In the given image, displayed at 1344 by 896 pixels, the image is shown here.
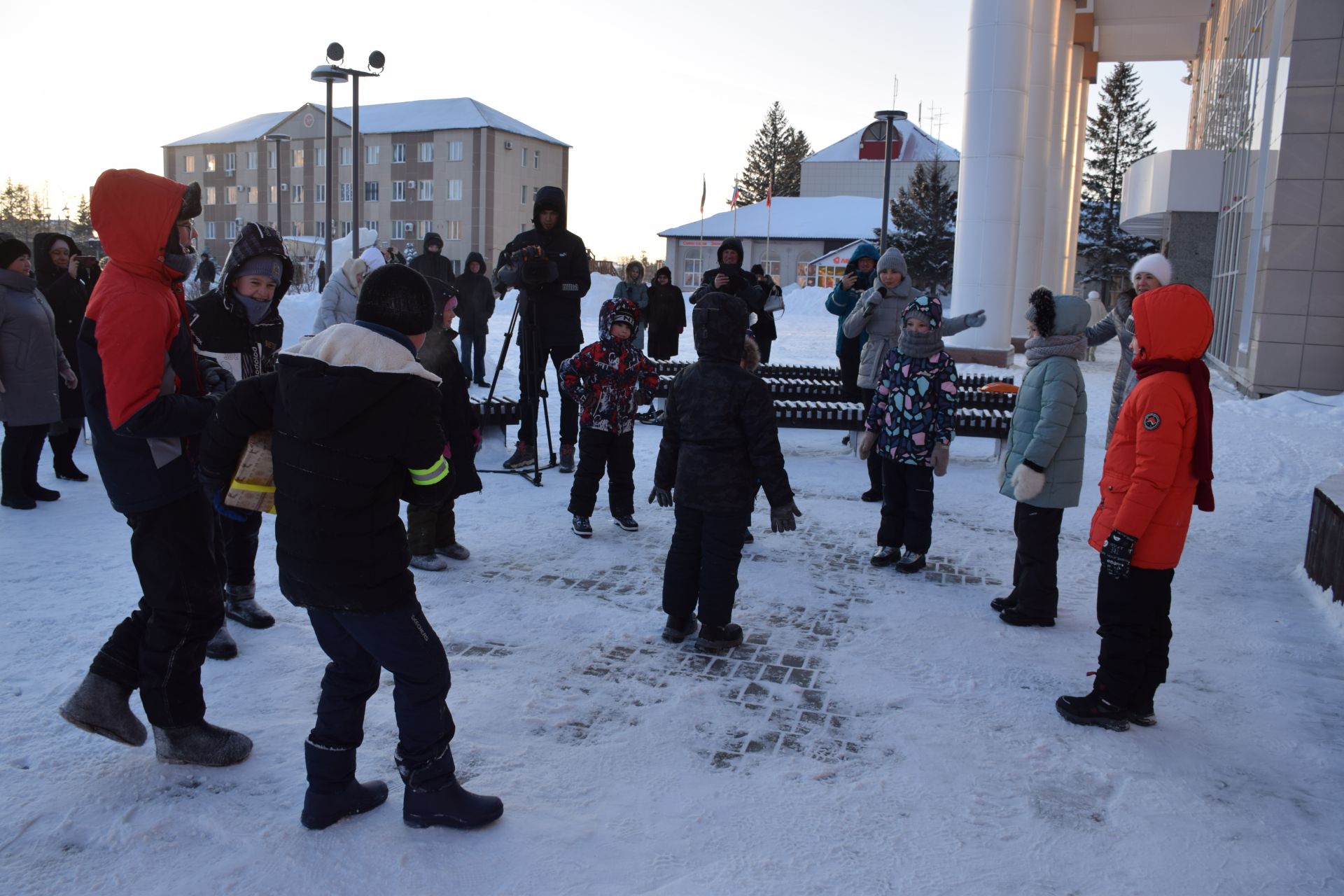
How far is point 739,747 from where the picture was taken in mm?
3641

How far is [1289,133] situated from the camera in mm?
14188

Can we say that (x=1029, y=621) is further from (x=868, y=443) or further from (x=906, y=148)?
(x=906, y=148)

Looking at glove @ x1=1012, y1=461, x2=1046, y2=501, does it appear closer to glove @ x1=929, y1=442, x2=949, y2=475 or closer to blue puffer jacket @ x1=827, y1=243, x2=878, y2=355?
glove @ x1=929, y1=442, x2=949, y2=475

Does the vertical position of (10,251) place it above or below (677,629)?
above

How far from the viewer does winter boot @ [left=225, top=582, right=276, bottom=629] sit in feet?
15.2

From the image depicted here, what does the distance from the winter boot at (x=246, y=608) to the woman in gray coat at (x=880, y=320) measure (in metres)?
4.62

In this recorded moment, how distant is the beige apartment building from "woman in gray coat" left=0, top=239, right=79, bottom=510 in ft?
169

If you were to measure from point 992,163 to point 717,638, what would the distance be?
1794 centimetres

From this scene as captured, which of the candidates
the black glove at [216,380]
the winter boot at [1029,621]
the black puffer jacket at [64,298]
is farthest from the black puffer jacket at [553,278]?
the black glove at [216,380]

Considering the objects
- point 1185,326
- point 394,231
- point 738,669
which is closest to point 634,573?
point 738,669

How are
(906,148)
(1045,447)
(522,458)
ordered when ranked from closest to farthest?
1. (1045,447)
2. (522,458)
3. (906,148)

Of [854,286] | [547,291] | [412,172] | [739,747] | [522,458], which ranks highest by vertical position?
[412,172]

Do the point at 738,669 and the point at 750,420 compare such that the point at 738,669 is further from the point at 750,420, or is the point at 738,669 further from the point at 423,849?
the point at 423,849

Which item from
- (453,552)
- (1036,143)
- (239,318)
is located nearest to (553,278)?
(453,552)
